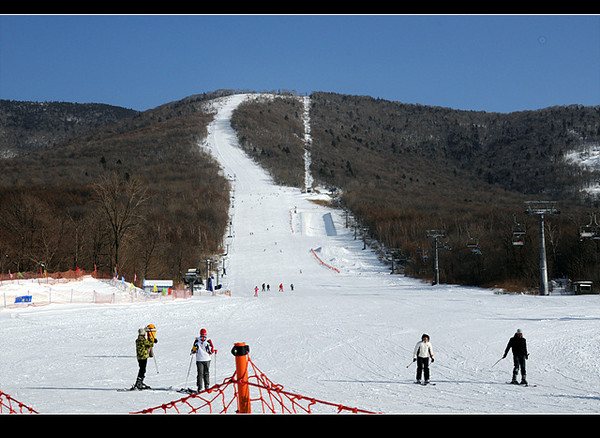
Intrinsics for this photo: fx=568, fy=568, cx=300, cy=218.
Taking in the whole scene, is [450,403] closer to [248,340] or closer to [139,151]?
[248,340]

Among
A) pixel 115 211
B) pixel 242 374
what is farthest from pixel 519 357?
pixel 115 211

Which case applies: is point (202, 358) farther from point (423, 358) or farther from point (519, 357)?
point (519, 357)

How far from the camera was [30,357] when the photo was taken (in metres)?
15.2

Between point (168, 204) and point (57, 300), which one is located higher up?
point (168, 204)

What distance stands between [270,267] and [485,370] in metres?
57.9

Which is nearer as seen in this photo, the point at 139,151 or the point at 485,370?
the point at 485,370

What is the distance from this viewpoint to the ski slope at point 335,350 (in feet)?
33.3

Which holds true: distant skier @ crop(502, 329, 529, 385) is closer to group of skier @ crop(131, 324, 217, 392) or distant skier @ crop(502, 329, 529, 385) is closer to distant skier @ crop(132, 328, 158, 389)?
group of skier @ crop(131, 324, 217, 392)

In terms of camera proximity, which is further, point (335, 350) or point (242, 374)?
point (335, 350)

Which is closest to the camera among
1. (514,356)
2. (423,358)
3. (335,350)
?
(514,356)

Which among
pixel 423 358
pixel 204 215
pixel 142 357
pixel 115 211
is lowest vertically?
pixel 423 358

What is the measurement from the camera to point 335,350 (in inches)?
630
